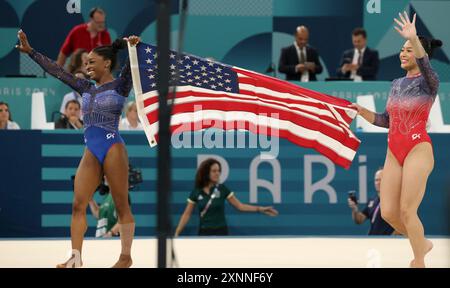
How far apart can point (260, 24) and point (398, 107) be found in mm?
6329

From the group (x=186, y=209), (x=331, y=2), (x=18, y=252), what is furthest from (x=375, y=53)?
(x=18, y=252)

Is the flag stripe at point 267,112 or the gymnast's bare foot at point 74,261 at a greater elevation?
the flag stripe at point 267,112

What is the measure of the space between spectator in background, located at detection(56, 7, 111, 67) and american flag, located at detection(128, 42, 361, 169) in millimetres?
3208

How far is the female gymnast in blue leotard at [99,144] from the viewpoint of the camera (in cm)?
891

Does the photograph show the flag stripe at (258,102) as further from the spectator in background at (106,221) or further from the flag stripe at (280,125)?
the spectator in background at (106,221)

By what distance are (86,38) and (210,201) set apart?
2797 millimetres

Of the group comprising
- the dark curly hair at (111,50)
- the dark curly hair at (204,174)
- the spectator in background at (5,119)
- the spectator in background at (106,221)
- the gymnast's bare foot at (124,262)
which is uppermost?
the dark curly hair at (111,50)

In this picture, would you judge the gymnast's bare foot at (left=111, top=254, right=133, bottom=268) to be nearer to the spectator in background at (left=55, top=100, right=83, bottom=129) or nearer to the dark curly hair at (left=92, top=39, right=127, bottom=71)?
the dark curly hair at (left=92, top=39, right=127, bottom=71)

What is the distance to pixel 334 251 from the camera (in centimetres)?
1059

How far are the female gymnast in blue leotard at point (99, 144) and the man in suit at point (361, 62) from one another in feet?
16.9

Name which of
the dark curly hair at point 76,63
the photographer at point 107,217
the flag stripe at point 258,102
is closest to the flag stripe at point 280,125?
the flag stripe at point 258,102

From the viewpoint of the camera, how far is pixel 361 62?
13.7 m

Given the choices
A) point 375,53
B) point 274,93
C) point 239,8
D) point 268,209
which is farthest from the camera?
point 239,8

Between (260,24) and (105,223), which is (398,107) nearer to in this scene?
(105,223)
